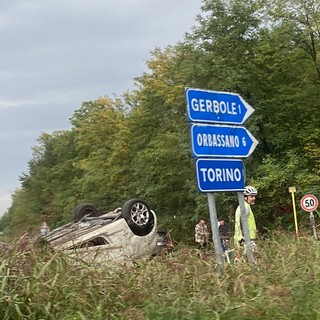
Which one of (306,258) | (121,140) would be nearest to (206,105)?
(306,258)

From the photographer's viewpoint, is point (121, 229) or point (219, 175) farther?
point (121, 229)

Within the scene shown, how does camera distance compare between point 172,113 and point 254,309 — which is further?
point 172,113

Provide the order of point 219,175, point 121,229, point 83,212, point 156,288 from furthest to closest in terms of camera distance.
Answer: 1. point 83,212
2. point 121,229
3. point 219,175
4. point 156,288

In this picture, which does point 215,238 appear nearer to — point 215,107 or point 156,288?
point 156,288

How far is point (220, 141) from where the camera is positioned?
830 centimetres

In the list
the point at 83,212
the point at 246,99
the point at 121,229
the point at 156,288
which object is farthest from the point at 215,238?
the point at 246,99

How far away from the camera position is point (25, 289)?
241 inches

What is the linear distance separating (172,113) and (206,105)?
32.4m

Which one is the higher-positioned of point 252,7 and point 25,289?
point 252,7

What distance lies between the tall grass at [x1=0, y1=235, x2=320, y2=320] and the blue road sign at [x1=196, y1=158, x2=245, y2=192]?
2.88 ft

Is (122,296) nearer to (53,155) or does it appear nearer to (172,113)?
(172,113)

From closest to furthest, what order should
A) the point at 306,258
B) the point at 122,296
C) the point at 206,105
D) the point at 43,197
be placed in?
the point at 122,296, the point at 306,258, the point at 206,105, the point at 43,197

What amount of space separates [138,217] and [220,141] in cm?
636

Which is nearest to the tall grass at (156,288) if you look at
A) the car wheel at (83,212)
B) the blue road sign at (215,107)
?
the blue road sign at (215,107)
